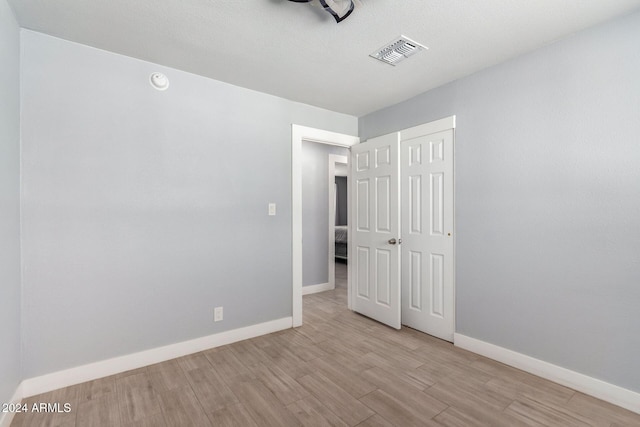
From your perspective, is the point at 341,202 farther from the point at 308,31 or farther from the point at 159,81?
the point at 308,31

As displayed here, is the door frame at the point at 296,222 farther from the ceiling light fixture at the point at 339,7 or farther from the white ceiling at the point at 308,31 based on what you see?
the ceiling light fixture at the point at 339,7

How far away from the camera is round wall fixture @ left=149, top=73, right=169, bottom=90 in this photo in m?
2.37

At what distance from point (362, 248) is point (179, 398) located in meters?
2.33

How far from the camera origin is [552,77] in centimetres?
212

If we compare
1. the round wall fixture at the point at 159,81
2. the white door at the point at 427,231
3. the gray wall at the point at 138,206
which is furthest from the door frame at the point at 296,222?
the round wall fixture at the point at 159,81

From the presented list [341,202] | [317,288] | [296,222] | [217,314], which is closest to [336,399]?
[217,314]

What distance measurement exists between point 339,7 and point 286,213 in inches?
76.3

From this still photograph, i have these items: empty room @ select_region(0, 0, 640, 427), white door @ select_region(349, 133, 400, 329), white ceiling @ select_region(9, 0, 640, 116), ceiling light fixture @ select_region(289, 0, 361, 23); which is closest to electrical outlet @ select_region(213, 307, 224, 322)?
empty room @ select_region(0, 0, 640, 427)

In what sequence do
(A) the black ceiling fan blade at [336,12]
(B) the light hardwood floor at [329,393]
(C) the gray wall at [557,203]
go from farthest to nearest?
(C) the gray wall at [557,203] < (B) the light hardwood floor at [329,393] < (A) the black ceiling fan blade at [336,12]

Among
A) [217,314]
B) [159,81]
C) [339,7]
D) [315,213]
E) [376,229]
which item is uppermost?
[339,7]

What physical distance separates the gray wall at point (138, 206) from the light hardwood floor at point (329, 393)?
1.13 feet

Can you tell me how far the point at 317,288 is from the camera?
4520mm

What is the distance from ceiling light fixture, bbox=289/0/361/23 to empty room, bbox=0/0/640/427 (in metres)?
0.01

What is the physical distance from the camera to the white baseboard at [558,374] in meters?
1.80
